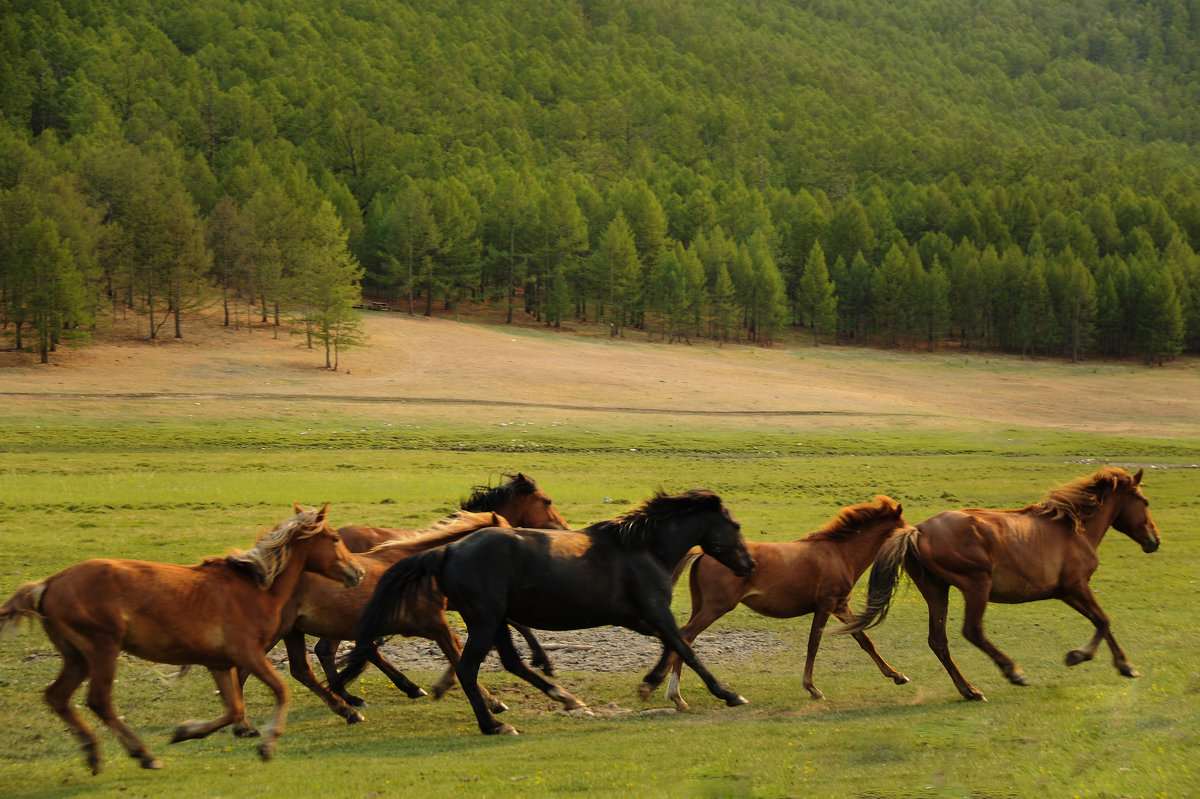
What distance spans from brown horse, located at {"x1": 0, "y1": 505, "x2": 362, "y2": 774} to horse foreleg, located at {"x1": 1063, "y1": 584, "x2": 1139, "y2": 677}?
32.6 feet

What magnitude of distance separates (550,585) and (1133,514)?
9.18 m

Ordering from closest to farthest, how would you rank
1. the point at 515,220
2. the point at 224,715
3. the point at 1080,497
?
the point at 224,715, the point at 1080,497, the point at 515,220

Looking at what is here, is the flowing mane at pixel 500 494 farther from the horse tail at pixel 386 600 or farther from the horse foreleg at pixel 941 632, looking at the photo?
the horse foreleg at pixel 941 632

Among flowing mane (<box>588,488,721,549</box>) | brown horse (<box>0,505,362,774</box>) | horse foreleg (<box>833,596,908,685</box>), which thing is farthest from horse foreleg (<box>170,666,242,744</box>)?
horse foreleg (<box>833,596,908,685</box>)

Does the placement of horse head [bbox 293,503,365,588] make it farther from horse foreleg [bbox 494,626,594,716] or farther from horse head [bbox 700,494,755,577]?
horse head [bbox 700,494,755,577]

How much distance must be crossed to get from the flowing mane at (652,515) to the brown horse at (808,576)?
52.4 inches

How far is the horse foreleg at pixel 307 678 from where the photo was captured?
1207 cm

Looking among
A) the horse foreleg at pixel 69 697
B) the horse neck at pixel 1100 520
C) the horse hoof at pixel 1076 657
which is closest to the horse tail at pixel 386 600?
the horse foreleg at pixel 69 697

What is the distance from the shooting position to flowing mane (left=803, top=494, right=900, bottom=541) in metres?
14.4

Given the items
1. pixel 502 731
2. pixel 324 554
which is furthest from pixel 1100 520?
pixel 324 554

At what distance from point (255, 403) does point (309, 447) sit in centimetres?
1479

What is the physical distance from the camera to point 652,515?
41.5 feet

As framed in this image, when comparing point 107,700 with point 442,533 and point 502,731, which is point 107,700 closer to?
point 502,731

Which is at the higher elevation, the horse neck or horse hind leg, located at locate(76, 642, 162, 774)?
the horse neck
